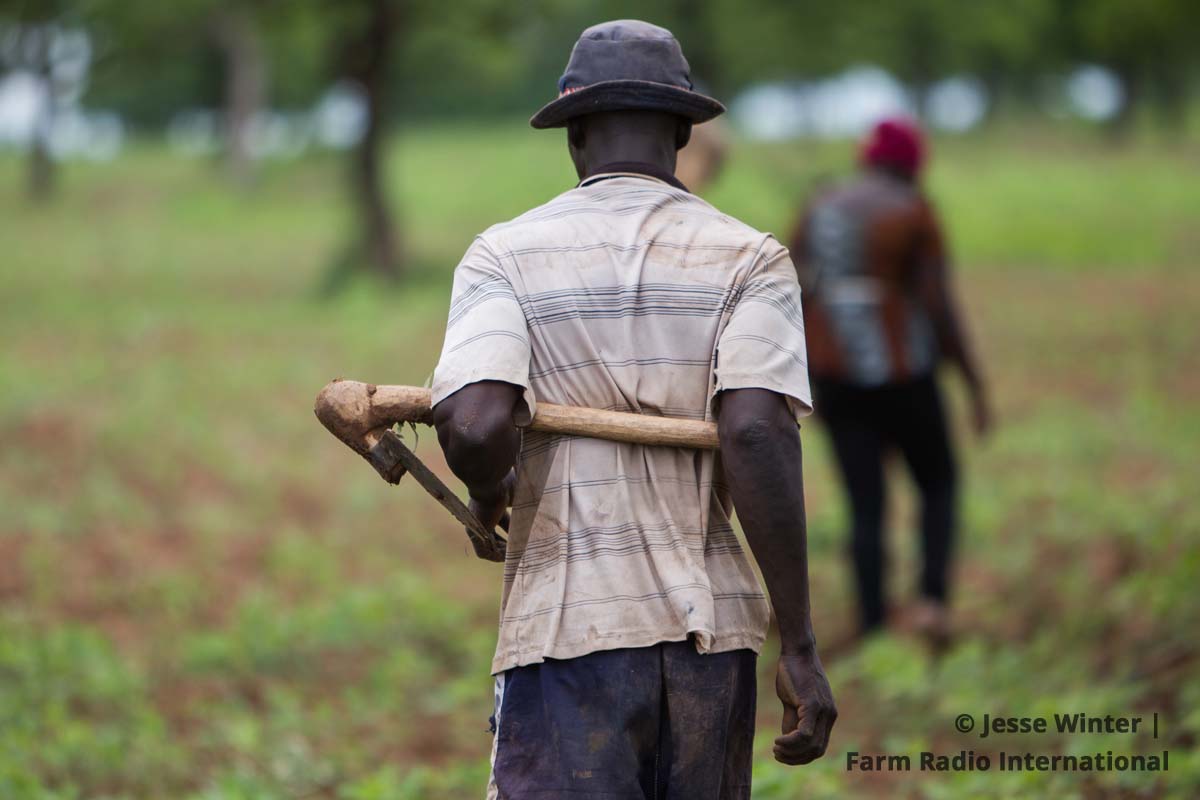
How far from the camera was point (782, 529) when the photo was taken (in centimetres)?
266

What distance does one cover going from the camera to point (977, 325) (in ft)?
53.0

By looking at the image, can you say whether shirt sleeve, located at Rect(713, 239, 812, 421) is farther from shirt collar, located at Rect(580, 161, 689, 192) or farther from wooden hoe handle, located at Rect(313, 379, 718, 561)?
shirt collar, located at Rect(580, 161, 689, 192)

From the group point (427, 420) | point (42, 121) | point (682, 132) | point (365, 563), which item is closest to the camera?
point (427, 420)

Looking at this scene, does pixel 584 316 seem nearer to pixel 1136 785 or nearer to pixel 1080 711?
pixel 1136 785

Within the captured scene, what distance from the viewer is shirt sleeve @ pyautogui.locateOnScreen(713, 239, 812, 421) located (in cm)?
264

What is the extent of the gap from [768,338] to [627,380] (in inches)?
11.0

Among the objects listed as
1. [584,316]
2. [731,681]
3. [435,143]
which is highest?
[435,143]

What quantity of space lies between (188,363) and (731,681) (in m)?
11.5

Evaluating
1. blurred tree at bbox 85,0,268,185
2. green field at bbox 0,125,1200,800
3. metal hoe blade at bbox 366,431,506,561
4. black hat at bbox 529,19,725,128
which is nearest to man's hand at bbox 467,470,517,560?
metal hoe blade at bbox 366,431,506,561

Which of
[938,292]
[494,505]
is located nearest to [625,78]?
[494,505]

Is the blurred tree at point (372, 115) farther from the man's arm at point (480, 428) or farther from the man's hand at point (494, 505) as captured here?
the man's arm at point (480, 428)

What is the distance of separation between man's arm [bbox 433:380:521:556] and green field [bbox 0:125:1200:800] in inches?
82.9

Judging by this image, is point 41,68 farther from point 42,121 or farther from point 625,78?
point 625,78

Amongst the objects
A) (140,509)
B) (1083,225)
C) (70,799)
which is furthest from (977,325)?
(70,799)
